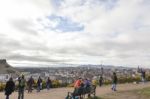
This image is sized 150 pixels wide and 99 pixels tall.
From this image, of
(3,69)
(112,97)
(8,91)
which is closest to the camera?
(8,91)

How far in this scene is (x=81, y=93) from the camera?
24.6 meters

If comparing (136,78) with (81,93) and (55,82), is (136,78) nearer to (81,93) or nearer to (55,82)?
(55,82)

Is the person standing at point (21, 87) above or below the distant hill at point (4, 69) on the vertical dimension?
below

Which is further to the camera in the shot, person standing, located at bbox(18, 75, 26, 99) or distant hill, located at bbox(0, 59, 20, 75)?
distant hill, located at bbox(0, 59, 20, 75)

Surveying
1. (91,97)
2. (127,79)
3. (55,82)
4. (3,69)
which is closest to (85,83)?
(91,97)

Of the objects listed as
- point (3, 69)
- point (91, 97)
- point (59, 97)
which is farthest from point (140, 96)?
point (3, 69)

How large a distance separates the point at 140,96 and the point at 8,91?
947 cm

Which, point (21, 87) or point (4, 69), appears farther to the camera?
point (4, 69)

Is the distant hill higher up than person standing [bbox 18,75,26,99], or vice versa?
the distant hill

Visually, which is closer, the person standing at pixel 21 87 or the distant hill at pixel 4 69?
the person standing at pixel 21 87

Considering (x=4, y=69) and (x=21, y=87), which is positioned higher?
(x=4, y=69)

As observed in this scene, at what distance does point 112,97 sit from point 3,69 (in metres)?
100.0

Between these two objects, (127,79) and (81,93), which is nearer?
(81,93)

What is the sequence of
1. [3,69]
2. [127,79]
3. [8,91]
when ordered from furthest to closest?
[3,69] < [127,79] < [8,91]
